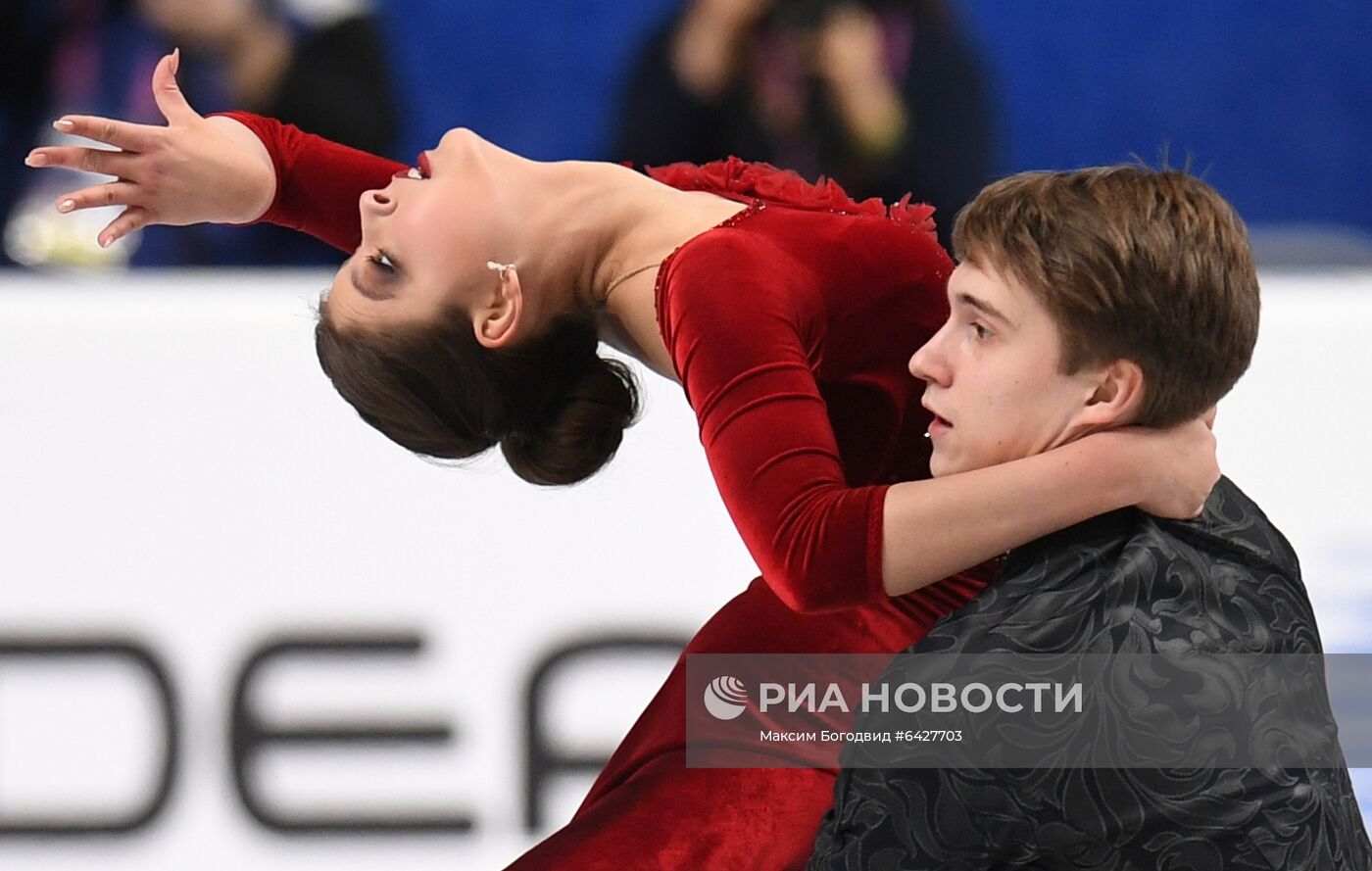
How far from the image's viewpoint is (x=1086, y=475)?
1.39 meters

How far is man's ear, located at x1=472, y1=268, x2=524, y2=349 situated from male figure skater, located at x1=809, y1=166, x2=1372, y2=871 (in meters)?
0.51

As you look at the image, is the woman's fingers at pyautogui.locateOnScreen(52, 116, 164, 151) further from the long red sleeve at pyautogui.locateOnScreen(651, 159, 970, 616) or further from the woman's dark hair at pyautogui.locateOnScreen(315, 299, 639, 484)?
the long red sleeve at pyautogui.locateOnScreen(651, 159, 970, 616)

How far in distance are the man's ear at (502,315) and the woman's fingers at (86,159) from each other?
420 mm

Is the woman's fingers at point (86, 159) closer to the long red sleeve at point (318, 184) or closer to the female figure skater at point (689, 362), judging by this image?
the female figure skater at point (689, 362)

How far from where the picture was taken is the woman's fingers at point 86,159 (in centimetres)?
176

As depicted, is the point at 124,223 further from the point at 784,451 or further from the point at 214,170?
the point at 784,451

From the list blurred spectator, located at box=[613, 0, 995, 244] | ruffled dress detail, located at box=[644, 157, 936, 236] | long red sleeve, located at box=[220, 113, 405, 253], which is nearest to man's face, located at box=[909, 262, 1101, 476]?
ruffled dress detail, located at box=[644, 157, 936, 236]

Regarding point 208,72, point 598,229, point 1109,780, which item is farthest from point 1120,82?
point 1109,780

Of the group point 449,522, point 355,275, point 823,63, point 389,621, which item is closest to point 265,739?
point 389,621

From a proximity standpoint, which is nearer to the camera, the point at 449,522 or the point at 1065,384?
the point at 1065,384

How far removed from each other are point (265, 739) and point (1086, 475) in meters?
1.40

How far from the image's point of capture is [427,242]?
1.80 m

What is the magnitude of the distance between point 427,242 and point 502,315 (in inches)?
4.1

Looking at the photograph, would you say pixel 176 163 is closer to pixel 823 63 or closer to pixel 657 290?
pixel 657 290
